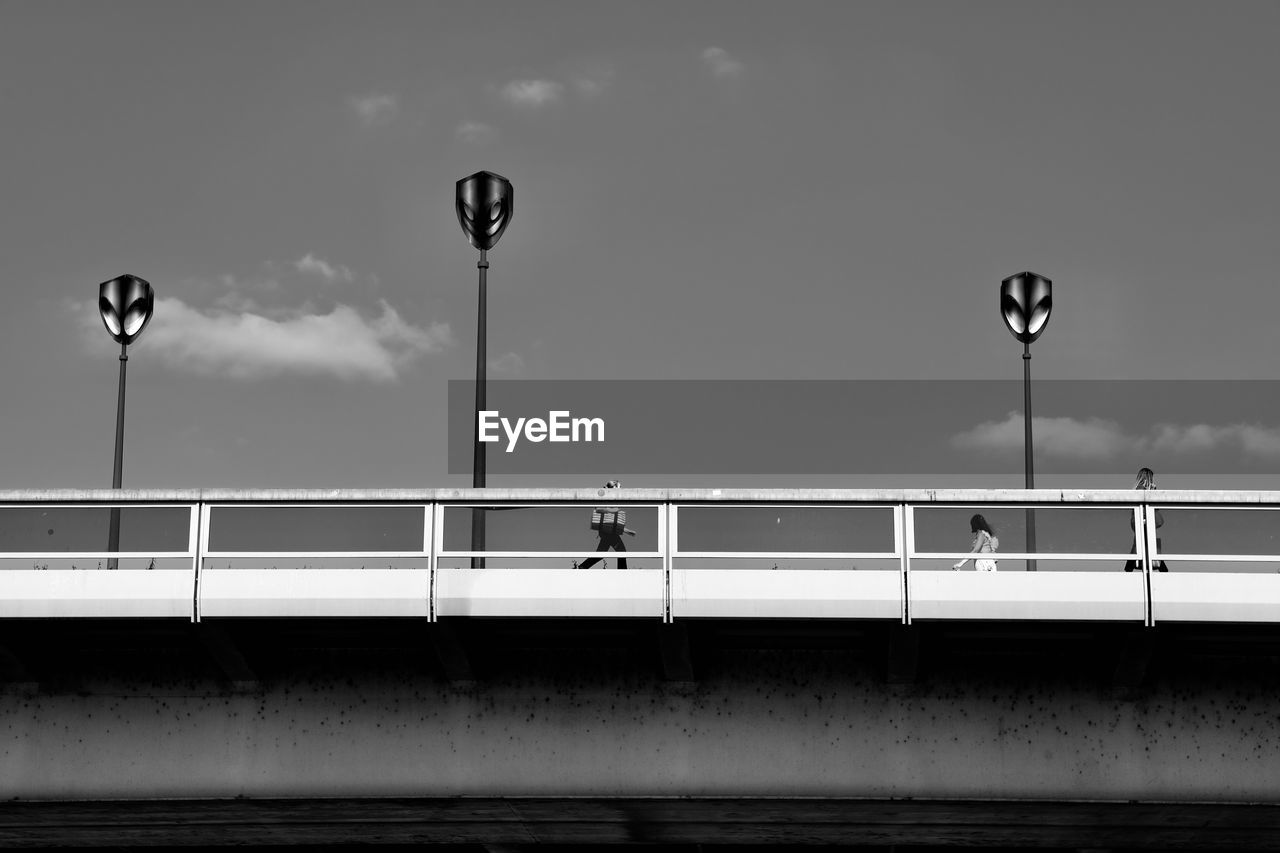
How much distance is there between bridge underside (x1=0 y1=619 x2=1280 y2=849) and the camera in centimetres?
1516

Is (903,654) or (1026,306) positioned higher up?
(1026,306)

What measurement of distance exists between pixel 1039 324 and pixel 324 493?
528 inches

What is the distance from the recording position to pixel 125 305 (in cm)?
2327

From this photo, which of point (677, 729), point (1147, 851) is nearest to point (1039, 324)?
point (1147, 851)

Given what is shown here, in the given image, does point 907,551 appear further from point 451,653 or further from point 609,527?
point 451,653

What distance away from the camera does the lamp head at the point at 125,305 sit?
23.2 metres

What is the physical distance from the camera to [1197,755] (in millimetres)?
15156

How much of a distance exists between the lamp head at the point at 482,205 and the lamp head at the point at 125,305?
250 inches

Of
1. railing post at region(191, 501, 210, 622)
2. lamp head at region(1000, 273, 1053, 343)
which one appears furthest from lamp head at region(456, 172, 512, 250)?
lamp head at region(1000, 273, 1053, 343)

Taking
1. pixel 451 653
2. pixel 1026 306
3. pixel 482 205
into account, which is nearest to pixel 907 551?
pixel 451 653

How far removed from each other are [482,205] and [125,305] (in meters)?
6.97

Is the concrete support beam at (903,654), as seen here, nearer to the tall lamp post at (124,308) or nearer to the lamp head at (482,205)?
the lamp head at (482,205)

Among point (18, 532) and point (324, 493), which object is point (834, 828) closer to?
point (324, 493)

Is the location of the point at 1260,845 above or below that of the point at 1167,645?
below
